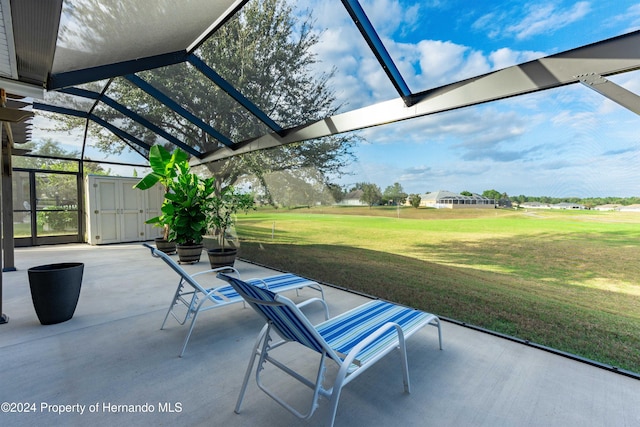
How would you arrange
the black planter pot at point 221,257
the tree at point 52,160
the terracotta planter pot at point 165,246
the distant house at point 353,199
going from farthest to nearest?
the tree at point 52,160, the terracotta planter pot at point 165,246, the black planter pot at point 221,257, the distant house at point 353,199

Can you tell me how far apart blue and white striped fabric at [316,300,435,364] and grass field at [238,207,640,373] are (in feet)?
4.90

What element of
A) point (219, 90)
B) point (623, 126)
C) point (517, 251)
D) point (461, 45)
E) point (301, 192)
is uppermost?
point (219, 90)

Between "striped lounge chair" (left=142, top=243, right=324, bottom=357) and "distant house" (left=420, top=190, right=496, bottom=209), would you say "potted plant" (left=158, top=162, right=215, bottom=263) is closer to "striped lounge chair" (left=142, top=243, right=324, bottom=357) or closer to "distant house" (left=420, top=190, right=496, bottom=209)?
"striped lounge chair" (left=142, top=243, right=324, bottom=357)

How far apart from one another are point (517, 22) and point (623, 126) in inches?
55.7

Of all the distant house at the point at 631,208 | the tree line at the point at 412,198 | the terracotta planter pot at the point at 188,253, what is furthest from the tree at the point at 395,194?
the terracotta planter pot at the point at 188,253

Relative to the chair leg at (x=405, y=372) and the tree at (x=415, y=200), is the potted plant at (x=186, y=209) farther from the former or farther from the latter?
→ the chair leg at (x=405, y=372)

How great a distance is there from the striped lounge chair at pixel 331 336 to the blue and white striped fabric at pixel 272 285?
1.25 m

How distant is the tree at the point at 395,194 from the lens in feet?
15.6

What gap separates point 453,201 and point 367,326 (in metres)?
2.59

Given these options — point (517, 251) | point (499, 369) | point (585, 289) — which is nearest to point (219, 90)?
point (517, 251)

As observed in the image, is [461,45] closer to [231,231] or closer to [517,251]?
[517,251]

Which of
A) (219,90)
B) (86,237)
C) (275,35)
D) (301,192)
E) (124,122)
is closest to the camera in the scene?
(275,35)

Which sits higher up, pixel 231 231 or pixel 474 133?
pixel 474 133

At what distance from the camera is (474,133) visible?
12.1ft
